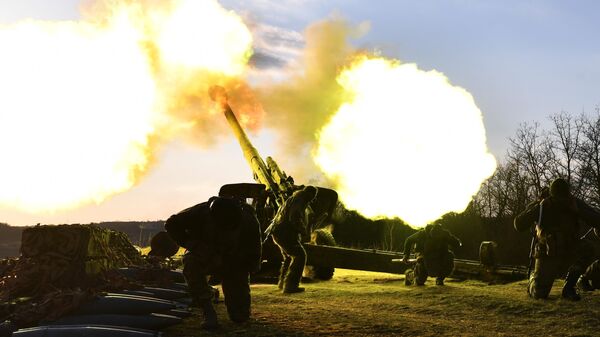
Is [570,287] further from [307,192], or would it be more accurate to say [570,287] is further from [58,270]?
[58,270]

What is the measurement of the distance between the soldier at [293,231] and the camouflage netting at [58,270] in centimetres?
354

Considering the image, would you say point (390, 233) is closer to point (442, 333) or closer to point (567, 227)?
point (567, 227)

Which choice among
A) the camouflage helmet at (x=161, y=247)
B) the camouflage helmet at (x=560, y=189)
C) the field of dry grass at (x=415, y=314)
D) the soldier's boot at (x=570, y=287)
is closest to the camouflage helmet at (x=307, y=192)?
the field of dry grass at (x=415, y=314)

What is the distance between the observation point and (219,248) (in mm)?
7812

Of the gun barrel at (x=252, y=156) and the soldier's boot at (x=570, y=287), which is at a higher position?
the gun barrel at (x=252, y=156)

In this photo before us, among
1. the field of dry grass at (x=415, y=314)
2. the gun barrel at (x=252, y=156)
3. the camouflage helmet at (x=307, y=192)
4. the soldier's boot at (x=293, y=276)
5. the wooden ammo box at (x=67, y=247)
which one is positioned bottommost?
the field of dry grass at (x=415, y=314)

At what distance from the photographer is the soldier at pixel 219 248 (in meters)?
7.62

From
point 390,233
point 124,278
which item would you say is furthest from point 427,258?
point 390,233

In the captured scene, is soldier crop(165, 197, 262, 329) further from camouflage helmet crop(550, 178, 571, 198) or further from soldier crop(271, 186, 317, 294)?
camouflage helmet crop(550, 178, 571, 198)

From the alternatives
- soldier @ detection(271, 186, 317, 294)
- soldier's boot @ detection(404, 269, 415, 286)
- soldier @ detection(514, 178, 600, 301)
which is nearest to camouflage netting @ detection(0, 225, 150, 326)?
soldier @ detection(271, 186, 317, 294)

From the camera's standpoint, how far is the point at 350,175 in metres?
16.1

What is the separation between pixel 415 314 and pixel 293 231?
3.85m

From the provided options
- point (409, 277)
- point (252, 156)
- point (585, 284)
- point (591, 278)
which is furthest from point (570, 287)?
point (252, 156)

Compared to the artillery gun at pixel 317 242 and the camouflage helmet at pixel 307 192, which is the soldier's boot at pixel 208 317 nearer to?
the camouflage helmet at pixel 307 192
